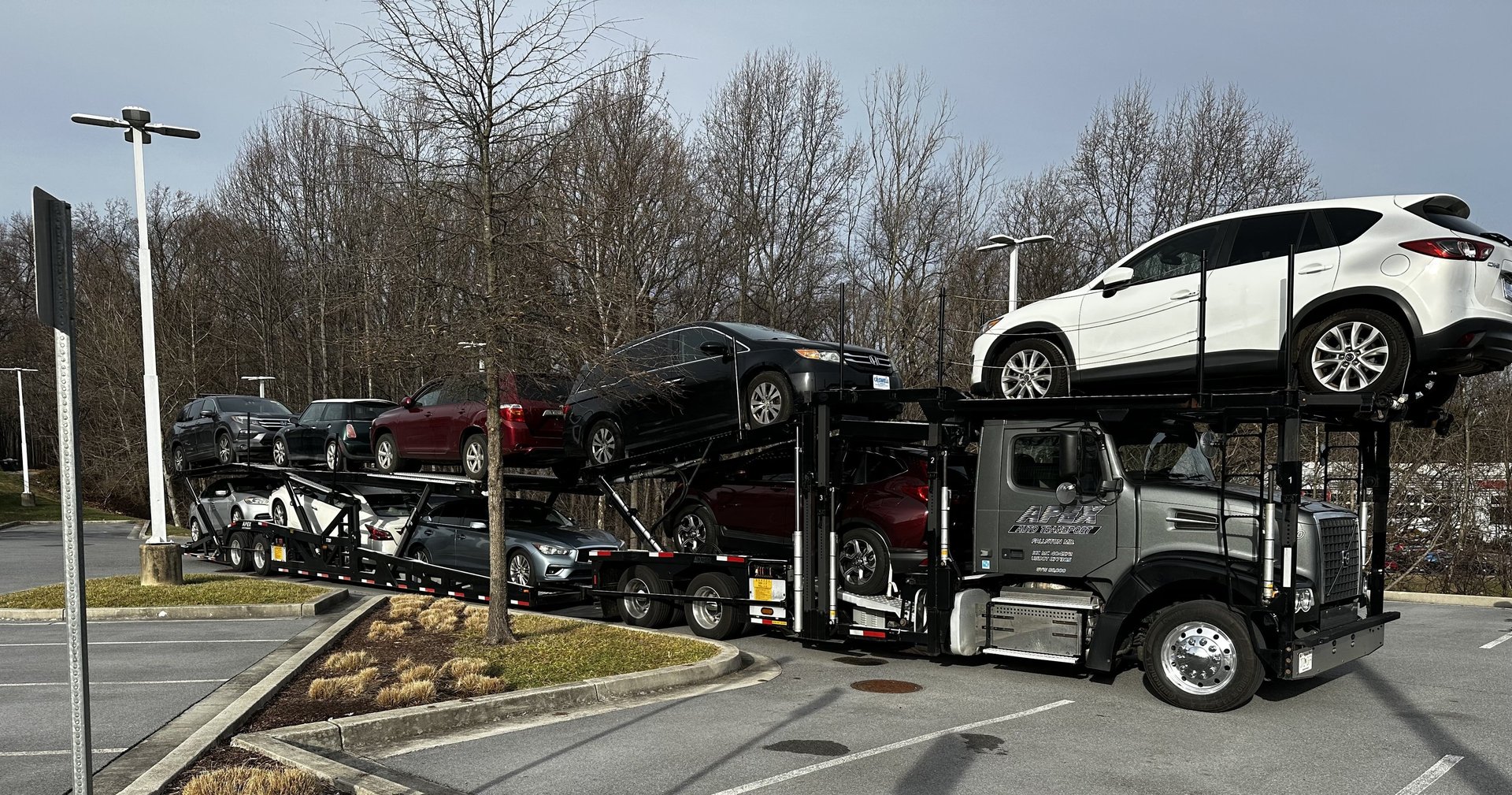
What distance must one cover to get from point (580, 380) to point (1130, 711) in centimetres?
743

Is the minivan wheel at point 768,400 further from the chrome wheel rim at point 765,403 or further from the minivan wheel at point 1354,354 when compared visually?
the minivan wheel at point 1354,354

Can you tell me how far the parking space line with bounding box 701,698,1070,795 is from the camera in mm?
→ 6096

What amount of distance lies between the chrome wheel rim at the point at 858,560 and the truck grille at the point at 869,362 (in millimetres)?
1804

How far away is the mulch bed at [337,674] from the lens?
7406 mm

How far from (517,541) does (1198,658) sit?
892cm

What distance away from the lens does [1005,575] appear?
9578 mm

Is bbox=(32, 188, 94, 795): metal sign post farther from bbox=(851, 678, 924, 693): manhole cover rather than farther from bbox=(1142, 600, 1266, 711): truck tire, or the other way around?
bbox=(1142, 600, 1266, 711): truck tire

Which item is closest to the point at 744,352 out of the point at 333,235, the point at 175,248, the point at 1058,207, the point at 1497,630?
the point at 1497,630

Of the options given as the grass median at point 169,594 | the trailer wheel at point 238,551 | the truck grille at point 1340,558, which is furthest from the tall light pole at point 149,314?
the truck grille at point 1340,558

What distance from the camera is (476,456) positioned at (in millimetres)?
15047

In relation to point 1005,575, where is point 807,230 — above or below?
above

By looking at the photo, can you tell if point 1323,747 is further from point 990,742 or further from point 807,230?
point 807,230

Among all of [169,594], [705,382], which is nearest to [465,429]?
[169,594]

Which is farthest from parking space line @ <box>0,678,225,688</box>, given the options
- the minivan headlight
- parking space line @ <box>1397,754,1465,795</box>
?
parking space line @ <box>1397,754,1465,795</box>
